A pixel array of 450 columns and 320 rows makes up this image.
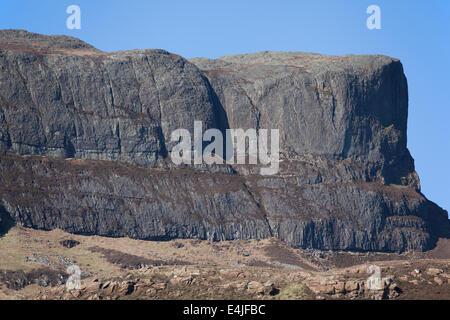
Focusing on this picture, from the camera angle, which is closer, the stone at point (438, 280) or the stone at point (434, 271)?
the stone at point (438, 280)

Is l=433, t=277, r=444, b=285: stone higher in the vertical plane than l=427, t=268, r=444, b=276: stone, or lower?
lower

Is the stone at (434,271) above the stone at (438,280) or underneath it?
above

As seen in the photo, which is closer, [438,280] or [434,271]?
[438,280]

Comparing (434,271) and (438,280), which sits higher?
(434,271)

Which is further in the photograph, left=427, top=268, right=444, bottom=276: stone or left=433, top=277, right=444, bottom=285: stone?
left=427, top=268, right=444, bottom=276: stone
